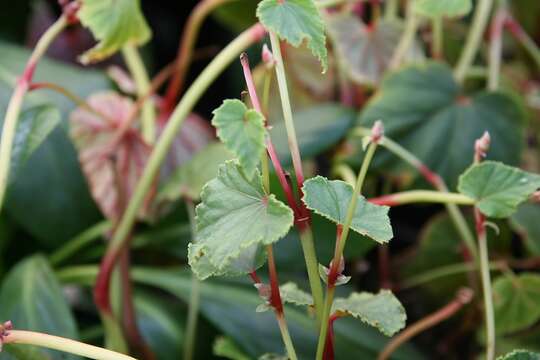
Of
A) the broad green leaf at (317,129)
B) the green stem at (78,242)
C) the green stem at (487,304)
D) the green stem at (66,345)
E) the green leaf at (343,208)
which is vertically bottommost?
the green stem at (78,242)

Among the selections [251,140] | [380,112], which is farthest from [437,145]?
[251,140]

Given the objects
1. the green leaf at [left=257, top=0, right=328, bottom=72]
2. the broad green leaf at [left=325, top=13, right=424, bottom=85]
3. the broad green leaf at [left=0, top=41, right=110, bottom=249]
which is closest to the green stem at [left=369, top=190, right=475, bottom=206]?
the green leaf at [left=257, top=0, right=328, bottom=72]

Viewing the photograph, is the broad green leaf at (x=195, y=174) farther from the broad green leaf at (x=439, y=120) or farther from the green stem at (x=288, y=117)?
the green stem at (x=288, y=117)

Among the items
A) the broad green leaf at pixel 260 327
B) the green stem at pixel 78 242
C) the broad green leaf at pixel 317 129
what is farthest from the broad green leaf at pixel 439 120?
the green stem at pixel 78 242

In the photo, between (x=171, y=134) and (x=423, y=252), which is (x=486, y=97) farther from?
(x=171, y=134)

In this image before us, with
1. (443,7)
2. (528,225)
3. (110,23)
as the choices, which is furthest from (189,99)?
(528,225)
